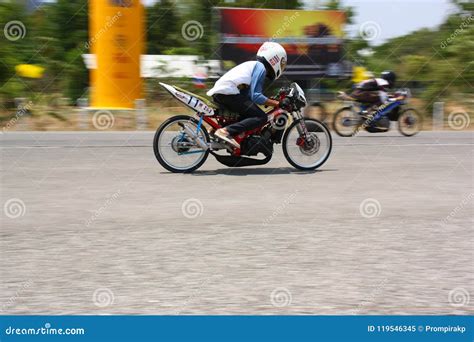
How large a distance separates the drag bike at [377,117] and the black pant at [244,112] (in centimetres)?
753

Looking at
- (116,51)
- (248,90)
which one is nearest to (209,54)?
(116,51)

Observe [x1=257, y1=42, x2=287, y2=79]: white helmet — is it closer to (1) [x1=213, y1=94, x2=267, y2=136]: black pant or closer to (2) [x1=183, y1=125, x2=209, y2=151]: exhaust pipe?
(1) [x1=213, y1=94, x2=267, y2=136]: black pant

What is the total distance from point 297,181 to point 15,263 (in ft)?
15.3

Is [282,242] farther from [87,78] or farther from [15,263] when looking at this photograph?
[87,78]

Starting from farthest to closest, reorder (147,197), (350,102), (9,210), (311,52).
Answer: (311,52)
(350,102)
(147,197)
(9,210)

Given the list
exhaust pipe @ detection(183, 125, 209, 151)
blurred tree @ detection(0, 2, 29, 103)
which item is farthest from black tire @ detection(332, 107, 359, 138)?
blurred tree @ detection(0, 2, 29, 103)

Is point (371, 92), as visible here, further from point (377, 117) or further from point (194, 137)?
point (194, 137)

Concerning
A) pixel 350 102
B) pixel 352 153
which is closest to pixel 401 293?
pixel 352 153

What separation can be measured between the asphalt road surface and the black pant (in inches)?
24.3

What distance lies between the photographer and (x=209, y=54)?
1079 inches

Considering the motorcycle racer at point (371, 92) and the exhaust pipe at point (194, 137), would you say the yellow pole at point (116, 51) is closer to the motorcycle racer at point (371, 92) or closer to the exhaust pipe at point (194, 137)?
the motorcycle racer at point (371, 92)

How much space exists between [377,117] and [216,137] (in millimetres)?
7977

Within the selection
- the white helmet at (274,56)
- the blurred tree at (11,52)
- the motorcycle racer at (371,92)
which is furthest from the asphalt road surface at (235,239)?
the blurred tree at (11,52)

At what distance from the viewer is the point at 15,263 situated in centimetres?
559
